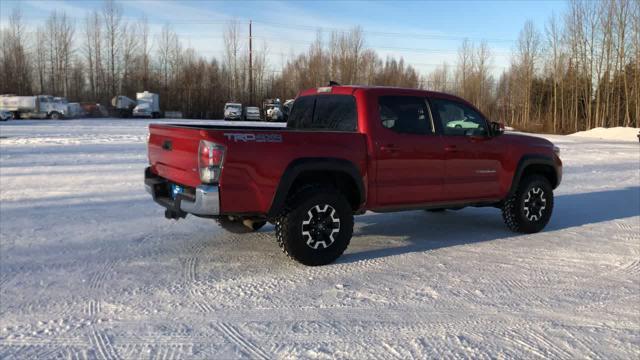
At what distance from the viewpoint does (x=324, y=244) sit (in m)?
5.51

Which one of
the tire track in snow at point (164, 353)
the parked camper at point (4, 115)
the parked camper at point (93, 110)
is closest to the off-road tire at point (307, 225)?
the tire track in snow at point (164, 353)

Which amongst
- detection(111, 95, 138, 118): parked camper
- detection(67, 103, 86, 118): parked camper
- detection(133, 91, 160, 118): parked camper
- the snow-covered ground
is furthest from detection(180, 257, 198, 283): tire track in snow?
detection(111, 95, 138, 118): parked camper

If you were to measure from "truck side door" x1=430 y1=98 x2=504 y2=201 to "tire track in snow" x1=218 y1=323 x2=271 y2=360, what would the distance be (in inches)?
139

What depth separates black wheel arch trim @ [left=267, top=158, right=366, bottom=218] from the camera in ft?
16.9

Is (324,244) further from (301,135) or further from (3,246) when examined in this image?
(3,246)

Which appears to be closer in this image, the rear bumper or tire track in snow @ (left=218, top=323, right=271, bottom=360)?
tire track in snow @ (left=218, top=323, right=271, bottom=360)

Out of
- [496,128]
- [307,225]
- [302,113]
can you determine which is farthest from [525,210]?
[307,225]

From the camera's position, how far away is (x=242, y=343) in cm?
363

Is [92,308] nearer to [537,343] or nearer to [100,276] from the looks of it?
[100,276]

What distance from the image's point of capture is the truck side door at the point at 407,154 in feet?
19.2

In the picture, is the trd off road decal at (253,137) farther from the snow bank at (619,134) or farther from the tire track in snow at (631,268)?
the snow bank at (619,134)

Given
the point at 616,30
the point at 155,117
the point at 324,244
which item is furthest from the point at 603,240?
the point at 155,117

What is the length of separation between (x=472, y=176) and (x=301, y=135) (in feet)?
8.60

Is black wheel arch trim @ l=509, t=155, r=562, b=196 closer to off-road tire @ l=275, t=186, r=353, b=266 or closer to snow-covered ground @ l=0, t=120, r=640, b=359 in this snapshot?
snow-covered ground @ l=0, t=120, r=640, b=359
